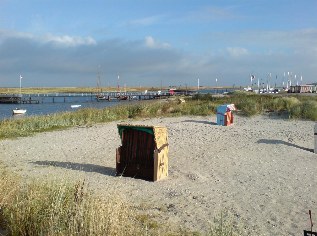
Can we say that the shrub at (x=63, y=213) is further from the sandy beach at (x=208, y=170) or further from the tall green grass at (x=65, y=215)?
the sandy beach at (x=208, y=170)

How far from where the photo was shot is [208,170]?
33.1ft

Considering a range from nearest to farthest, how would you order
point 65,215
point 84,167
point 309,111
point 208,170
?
1. point 65,215
2. point 208,170
3. point 84,167
4. point 309,111

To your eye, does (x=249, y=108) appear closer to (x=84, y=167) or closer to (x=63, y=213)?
(x=84, y=167)

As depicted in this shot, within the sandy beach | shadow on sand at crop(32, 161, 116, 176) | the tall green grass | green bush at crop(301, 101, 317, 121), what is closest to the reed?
the tall green grass

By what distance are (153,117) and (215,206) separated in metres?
15.9

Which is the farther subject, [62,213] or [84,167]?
[84,167]

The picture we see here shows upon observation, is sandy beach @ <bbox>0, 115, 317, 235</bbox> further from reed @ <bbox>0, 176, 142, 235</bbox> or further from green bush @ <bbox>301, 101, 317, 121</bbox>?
green bush @ <bbox>301, 101, 317, 121</bbox>

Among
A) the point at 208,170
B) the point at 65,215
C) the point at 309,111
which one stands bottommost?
the point at 208,170

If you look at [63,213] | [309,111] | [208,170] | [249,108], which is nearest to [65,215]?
[63,213]

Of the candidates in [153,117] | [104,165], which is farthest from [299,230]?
[153,117]

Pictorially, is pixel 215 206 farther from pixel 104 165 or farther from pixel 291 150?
pixel 291 150

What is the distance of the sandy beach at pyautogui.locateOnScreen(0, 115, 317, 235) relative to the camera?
6.71 meters

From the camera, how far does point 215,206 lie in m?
7.02

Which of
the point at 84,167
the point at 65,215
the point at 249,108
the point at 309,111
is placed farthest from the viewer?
the point at 249,108
